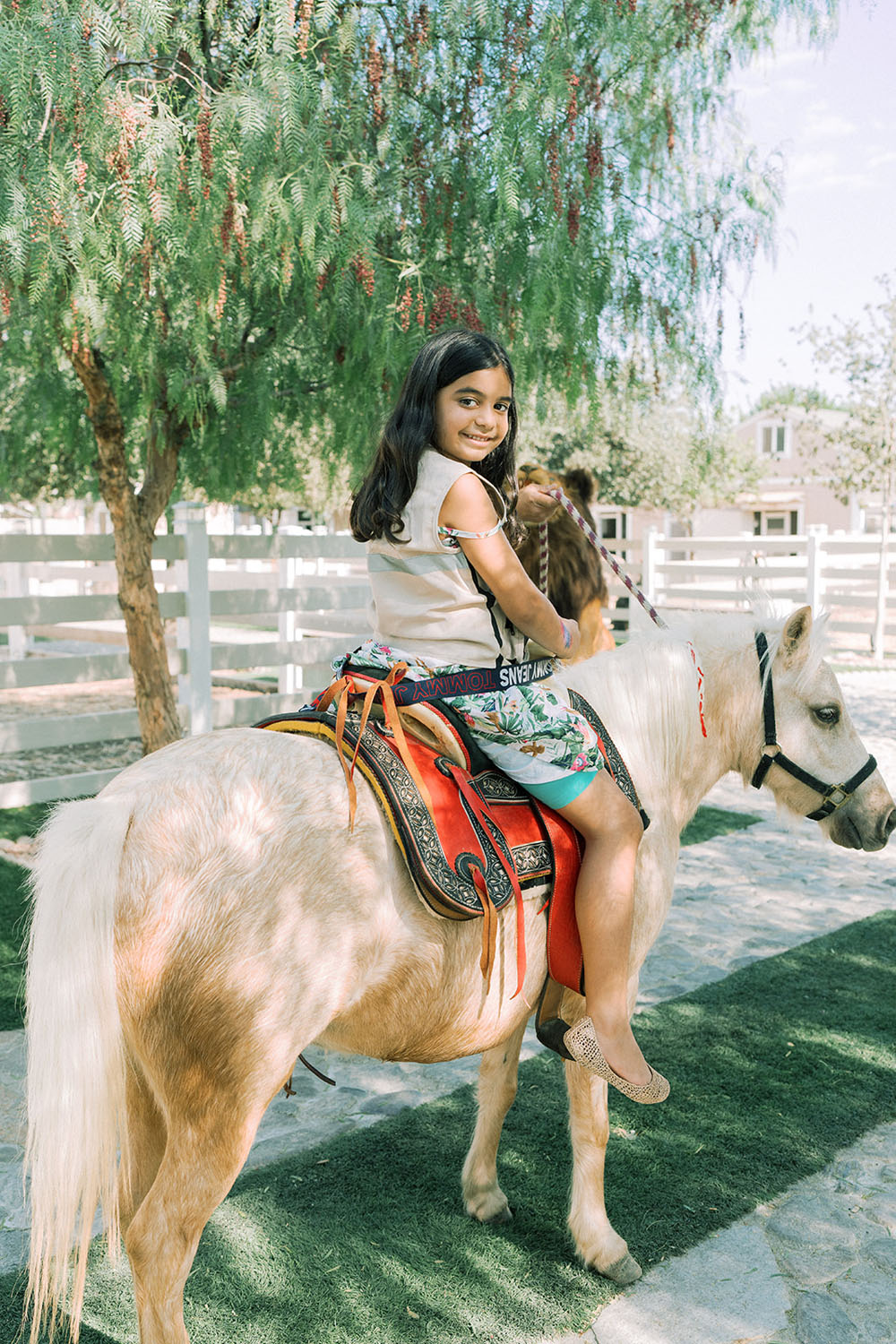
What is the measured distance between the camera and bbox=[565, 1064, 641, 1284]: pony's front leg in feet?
9.16

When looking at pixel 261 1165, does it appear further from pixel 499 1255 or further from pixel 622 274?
pixel 622 274

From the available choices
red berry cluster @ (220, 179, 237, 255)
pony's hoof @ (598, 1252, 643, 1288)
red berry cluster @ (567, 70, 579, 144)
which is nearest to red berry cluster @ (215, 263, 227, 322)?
red berry cluster @ (220, 179, 237, 255)

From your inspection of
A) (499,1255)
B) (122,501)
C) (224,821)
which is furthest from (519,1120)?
(122,501)

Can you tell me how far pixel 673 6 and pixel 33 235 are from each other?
3554 millimetres

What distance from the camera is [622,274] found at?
5.68 meters

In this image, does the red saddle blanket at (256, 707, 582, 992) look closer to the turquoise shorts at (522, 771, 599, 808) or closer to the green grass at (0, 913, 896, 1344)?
the turquoise shorts at (522, 771, 599, 808)

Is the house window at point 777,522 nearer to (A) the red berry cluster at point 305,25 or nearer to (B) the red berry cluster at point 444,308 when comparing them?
(B) the red berry cluster at point 444,308

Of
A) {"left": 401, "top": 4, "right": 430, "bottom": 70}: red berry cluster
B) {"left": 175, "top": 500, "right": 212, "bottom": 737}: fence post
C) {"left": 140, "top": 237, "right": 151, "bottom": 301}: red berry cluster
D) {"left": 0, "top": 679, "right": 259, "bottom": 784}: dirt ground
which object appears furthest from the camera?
{"left": 0, "top": 679, "right": 259, "bottom": 784}: dirt ground

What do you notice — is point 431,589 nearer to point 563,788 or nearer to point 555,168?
point 563,788

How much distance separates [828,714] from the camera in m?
3.01

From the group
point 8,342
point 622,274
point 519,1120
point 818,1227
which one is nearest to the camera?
point 818,1227

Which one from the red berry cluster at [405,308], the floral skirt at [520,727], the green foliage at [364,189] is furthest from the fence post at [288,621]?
the floral skirt at [520,727]

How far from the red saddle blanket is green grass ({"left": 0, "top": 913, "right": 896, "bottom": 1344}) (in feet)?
3.12

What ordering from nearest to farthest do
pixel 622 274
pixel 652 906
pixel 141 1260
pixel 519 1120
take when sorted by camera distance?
pixel 141 1260
pixel 652 906
pixel 519 1120
pixel 622 274
